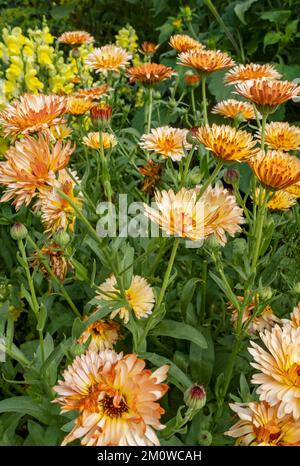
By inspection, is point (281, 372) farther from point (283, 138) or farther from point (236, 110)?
point (236, 110)

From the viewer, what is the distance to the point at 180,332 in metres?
1.17

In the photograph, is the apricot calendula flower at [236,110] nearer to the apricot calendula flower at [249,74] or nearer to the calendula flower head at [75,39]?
the apricot calendula flower at [249,74]

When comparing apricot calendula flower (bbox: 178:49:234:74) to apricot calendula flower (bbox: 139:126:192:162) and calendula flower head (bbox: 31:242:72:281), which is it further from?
calendula flower head (bbox: 31:242:72:281)

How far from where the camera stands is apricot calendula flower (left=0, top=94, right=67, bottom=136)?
108cm

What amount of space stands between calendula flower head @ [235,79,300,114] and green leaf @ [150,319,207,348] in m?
0.49

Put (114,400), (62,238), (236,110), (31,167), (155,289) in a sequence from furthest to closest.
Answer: (236,110) → (155,289) → (62,238) → (31,167) → (114,400)

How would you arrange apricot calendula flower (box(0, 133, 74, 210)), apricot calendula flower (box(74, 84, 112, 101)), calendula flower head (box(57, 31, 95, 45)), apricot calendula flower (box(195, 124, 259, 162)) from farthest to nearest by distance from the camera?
calendula flower head (box(57, 31, 95, 45)), apricot calendula flower (box(74, 84, 112, 101)), apricot calendula flower (box(195, 124, 259, 162)), apricot calendula flower (box(0, 133, 74, 210))

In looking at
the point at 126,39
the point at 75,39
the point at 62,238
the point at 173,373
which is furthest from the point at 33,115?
the point at 126,39

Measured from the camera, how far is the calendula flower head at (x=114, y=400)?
84 cm

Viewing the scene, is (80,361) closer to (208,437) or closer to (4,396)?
(208,437)

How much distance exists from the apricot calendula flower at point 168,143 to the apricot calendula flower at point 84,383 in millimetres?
635

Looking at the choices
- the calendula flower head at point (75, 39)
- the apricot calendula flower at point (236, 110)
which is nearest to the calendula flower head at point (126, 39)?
the calendula flower head at point (75, 39)

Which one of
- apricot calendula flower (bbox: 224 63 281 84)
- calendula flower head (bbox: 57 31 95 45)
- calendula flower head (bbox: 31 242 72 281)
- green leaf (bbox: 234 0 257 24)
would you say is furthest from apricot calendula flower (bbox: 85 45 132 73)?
green leaf (bbox: 234 0 257 24)

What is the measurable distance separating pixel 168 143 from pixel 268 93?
0.33 meters
